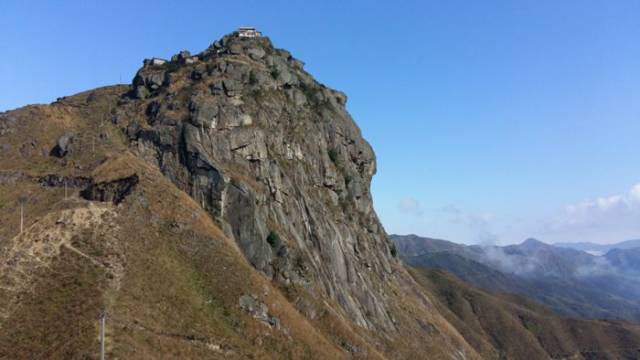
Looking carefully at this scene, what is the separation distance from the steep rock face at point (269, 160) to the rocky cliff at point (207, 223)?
367mm

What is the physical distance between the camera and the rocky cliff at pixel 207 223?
207 feet

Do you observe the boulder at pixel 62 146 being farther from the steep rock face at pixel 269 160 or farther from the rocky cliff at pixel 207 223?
the steep rock face at pixel 269 160

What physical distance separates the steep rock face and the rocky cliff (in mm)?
367

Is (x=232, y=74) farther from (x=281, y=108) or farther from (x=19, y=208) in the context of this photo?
(x=19, y=208)

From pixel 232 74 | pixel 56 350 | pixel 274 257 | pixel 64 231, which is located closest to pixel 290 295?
pixel 274 257

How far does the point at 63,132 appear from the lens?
350 feet

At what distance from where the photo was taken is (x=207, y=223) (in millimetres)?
85000

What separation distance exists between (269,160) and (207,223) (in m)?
25.8

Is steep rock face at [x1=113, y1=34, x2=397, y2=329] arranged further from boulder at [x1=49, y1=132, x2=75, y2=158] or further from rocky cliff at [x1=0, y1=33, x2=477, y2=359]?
boulder at [x1=49, y1=132, x2=75, y2=158]

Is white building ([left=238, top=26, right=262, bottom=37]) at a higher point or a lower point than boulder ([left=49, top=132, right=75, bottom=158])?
higher

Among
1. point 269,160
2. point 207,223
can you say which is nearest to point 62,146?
point 207,223

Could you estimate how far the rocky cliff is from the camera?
207ft

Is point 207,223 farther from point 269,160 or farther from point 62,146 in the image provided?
point 62,146

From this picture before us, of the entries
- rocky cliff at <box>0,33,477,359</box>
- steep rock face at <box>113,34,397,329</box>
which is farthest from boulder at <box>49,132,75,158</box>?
steep rock face at <box>113,34,397,329</box>
